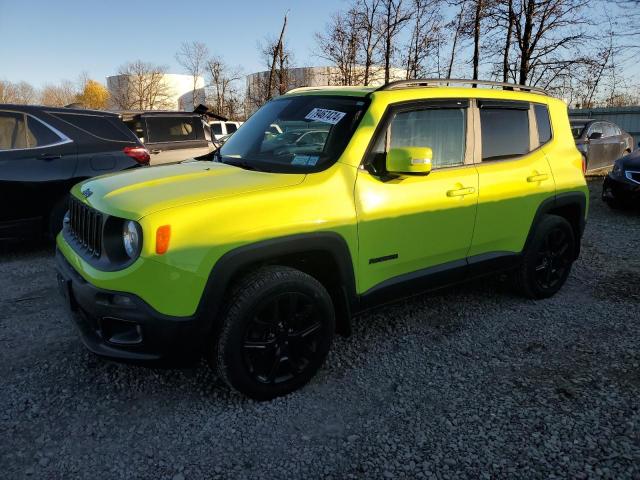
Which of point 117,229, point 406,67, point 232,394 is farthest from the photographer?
point 406,67

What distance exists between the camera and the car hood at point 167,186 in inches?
96.3

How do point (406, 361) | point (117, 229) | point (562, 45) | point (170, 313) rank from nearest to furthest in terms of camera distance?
point (170, 313) → point (117, 229) → point (406, 361) → point (562, 45)

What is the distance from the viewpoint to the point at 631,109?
1770 centimetres

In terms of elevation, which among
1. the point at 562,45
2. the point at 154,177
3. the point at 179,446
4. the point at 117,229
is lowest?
the point at 179,446

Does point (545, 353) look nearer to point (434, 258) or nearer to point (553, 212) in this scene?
point (434, 258)

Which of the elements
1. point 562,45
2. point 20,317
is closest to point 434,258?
point 20,317

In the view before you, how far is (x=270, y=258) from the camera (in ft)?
8.56

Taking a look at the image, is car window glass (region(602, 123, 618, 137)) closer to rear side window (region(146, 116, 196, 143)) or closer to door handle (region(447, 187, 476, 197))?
rear side window (region(146, 116, 196, 143))

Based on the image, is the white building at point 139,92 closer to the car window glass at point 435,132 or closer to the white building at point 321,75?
the white building at point 321,75

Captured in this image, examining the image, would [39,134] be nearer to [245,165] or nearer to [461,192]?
[245,165]

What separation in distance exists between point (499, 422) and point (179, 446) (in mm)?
1689

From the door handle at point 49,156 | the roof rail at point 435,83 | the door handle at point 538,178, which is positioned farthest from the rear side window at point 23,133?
the door handle at point 538,178

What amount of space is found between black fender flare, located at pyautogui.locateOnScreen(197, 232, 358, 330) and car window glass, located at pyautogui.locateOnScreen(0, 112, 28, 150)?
417 cm

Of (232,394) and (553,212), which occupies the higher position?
(553,212)
